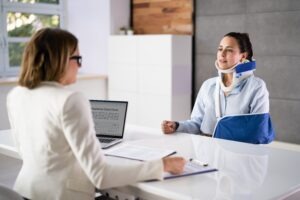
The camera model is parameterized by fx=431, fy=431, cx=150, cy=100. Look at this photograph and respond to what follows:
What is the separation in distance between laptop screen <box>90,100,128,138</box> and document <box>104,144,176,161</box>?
0.72ft

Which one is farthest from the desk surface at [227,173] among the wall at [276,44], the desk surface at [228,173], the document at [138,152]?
the wall at [276,44]

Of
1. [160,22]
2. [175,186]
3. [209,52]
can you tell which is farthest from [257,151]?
[160,22]

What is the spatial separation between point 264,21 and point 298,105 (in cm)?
92

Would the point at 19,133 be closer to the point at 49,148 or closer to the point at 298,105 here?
the point at 49,148

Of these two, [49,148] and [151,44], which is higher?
[151,44]

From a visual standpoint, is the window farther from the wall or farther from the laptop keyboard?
the laptop keyboard

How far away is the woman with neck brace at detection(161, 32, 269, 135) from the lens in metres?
2.58

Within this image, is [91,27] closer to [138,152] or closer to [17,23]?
[17,23]

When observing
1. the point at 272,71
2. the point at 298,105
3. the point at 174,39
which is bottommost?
the point at 298,105

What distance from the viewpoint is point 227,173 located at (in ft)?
5.59

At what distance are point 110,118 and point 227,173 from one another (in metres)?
0.84

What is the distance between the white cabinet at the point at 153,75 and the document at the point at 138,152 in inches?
109

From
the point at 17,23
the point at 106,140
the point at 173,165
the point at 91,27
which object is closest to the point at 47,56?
the point at 173,165

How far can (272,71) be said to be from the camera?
439cm
